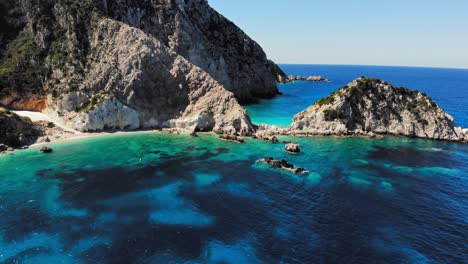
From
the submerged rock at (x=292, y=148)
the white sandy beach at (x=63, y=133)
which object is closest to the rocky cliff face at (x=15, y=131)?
the white sandy beach at (x=63, y=133)

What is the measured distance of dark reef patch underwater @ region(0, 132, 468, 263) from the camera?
32.6m

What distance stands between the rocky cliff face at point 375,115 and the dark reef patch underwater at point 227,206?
1304 cm

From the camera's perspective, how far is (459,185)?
164ft

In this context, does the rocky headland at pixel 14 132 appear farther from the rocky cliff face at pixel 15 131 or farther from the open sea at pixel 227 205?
the open sea at pixel 227 205

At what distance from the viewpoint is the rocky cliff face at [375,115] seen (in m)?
78.6

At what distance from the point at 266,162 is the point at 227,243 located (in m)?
25.0

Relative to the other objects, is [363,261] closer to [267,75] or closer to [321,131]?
[321,131]

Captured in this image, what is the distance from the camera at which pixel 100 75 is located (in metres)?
76.4

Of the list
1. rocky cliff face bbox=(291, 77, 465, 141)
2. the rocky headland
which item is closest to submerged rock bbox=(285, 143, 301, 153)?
rocky cliff face bbox=(291, 77, 465, 141)

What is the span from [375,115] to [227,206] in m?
53.8

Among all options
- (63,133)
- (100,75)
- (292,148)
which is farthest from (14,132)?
(292,148)

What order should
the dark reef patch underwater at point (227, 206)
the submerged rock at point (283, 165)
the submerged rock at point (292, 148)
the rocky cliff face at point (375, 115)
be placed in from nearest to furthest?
the dark reef patch underwater at point (227, 206) → the submerged rock at point (283, 165) → the submerged rock at point (292, 148) → the rocky cliff face at point (375, 115)

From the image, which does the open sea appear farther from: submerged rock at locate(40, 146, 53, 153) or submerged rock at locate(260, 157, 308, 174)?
submerged rock at locate(260, 157, 308, 174)

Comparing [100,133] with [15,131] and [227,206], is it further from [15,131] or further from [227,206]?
[227,206]
